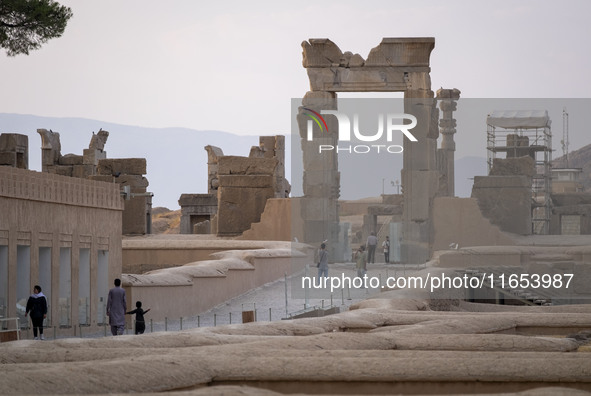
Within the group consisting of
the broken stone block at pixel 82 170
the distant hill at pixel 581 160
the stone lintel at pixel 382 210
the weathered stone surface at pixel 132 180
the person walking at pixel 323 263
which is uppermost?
the distant hill at pixel 581 160

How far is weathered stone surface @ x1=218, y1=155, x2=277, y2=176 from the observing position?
31719 mm

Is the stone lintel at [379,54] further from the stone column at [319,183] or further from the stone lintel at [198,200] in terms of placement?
the stone lintel at [198,200]

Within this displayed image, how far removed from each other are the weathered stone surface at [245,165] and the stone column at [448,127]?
13.7m

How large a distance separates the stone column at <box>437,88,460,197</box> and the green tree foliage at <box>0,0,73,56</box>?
2438cm

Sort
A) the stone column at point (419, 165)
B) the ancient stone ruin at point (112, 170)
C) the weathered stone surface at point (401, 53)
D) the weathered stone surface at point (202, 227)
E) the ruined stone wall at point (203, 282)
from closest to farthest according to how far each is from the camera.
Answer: the ruined stone wall at point (203, 282) < the stone column at point (419, 165) < the weathered stone surface at point (401, 53) < the ancient stone ruin at point (112, 170) < the weathered stone surface at point (202, 227)

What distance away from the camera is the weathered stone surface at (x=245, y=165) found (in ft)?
104

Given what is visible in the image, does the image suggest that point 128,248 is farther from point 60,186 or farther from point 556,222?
point 556,222

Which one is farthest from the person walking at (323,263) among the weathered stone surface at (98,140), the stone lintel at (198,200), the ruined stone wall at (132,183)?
the stone lintel at (198,200)

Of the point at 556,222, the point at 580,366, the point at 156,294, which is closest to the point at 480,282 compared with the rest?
the point at 156,294

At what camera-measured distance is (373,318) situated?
13023 mm

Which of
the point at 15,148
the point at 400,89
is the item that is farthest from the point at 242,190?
the point at 15,148

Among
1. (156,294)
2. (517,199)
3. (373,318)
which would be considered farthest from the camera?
(517,199)

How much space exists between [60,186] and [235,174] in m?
15.0

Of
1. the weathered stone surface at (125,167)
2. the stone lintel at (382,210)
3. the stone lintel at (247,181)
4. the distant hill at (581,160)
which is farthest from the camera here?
the distant hill at (581,160)
